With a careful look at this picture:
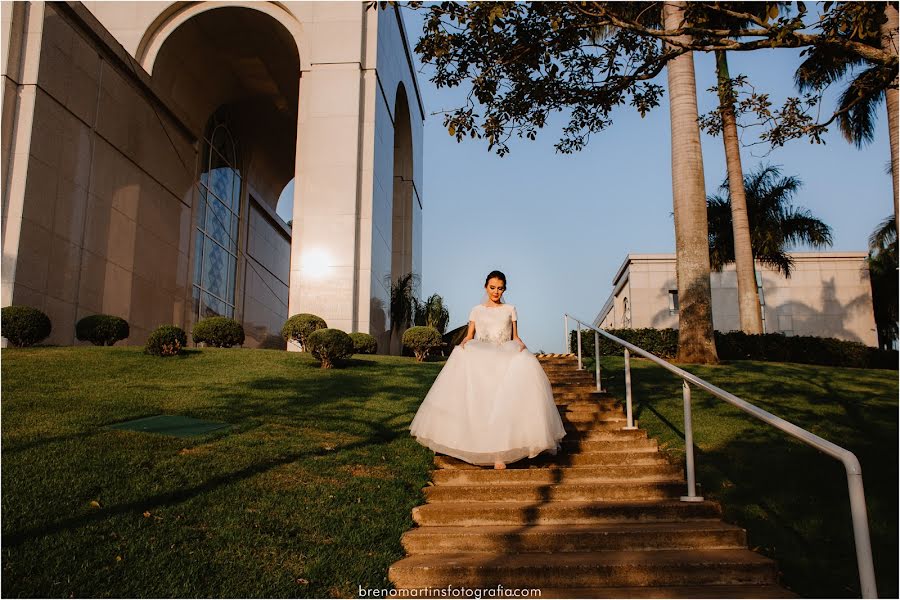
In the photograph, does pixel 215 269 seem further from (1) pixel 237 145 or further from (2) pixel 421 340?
(2) pixel 421 340

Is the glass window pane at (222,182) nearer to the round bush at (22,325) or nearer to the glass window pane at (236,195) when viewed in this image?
the glass window pane at (236,195)

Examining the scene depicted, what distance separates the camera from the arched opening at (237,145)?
20969 millimetres

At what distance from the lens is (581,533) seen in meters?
4.75

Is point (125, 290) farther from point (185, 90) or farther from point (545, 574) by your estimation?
point (545, 574)

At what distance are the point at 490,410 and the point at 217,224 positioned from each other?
2124cm

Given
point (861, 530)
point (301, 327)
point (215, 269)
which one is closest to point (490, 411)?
point (861, 530)

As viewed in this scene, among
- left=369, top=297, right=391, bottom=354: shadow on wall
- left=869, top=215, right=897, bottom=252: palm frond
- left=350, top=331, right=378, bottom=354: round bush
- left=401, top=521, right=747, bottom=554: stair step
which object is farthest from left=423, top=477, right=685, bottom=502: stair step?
left=869, top=215, right=897, bottom=252: palm frond

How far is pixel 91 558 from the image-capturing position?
400cm

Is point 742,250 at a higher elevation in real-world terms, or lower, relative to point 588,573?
higher

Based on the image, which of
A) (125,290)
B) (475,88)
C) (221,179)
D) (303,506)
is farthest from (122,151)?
(303,506)

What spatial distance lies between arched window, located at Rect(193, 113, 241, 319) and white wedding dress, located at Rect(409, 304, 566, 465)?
60.4 ft

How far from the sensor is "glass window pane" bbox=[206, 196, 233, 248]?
24016 millimetres

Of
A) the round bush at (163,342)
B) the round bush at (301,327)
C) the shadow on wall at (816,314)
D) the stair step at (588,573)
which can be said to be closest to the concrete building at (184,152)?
the round bush at (301,327)

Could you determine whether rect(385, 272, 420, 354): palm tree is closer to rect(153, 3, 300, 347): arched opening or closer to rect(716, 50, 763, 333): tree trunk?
rect(153, 3, 300, 347): arched opening
